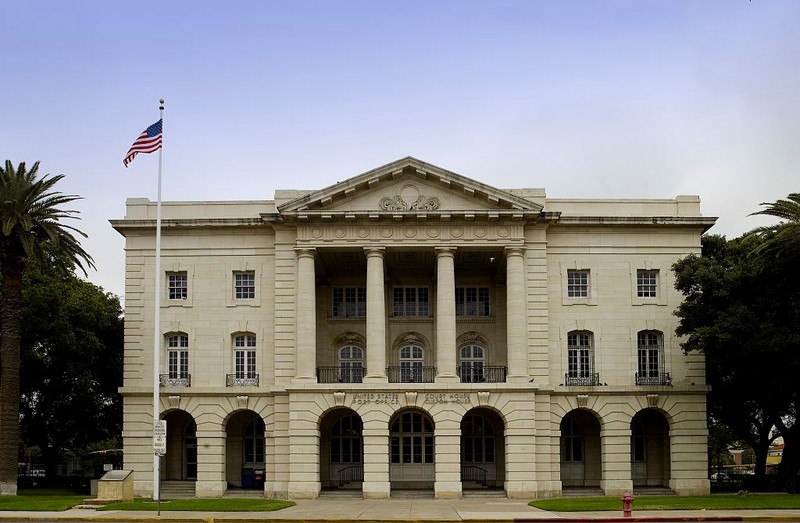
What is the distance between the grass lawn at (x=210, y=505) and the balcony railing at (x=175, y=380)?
23.3 feet

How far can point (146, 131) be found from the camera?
150ft

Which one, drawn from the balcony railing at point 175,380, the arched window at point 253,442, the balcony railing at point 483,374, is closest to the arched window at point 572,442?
the balcony railing at point 483,374

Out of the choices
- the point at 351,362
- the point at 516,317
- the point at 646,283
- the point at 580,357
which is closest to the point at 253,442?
the point at 351,362

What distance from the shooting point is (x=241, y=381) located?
169 feet

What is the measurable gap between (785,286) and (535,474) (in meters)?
14.3

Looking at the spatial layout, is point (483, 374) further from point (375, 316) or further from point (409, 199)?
point (409, 199)

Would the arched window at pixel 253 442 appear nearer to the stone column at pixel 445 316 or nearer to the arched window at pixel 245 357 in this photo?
the arched window at pixel 245 357

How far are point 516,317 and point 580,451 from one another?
31.3ft

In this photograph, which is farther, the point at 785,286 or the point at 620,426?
the point at 620,426

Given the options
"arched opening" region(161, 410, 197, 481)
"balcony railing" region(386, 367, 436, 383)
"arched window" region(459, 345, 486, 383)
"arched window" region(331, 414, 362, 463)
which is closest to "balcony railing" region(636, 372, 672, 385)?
"arched window" region(459, 345, 486, 383)

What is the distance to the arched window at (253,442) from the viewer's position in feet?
178

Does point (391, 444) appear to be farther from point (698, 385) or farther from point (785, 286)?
point (785, 286)

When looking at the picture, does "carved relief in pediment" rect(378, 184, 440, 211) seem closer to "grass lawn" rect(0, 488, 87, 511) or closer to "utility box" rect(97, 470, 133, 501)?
"utility box" rect(97, 470, 133, 501)

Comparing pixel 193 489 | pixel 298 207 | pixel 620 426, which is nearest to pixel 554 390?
pixel 620 426
